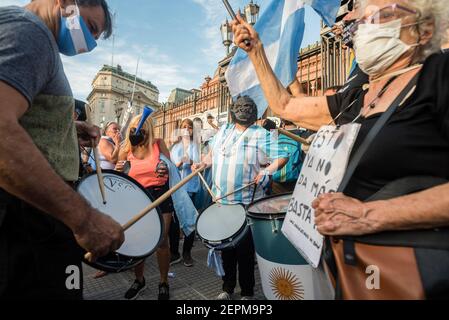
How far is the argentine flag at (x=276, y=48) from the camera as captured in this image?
8.79 ft

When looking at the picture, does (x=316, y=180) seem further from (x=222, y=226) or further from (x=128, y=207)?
(x=222, y=226)

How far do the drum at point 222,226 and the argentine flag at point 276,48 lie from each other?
1.10 m

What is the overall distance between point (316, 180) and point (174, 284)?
3.01m

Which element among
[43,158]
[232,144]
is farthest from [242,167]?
[43,158]

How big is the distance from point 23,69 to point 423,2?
1720mm

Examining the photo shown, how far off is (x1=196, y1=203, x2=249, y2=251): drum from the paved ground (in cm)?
90

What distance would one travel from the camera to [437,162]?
112cm

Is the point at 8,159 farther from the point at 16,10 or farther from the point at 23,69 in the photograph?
the point at 16,10

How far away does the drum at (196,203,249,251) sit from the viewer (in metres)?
2.78

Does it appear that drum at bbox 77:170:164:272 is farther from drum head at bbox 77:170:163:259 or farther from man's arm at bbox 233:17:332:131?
man's arm at bbox 233:17:332:131

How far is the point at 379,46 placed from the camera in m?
1.39

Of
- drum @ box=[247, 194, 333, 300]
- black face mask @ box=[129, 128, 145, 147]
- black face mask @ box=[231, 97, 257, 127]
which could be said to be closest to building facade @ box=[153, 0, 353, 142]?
black face mask @ box=[231, 97, 257, 127]

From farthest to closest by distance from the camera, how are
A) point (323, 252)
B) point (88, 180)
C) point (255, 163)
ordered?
point (255, 163) → point (88, 180) → point (323, 252)
